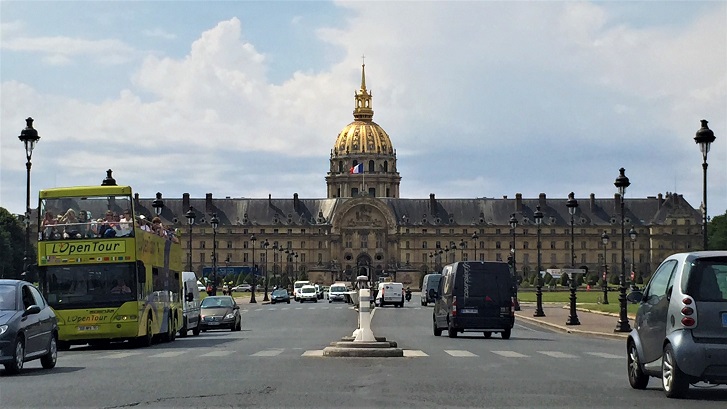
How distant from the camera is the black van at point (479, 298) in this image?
35250 mm

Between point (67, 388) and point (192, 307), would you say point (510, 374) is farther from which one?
point (192, 307)

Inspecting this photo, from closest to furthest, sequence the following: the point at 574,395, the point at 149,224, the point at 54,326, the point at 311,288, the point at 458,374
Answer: the point at 574,395 < the point at 458,374 < the point at 54,326 < the point at 149,224 < the point at 311,288

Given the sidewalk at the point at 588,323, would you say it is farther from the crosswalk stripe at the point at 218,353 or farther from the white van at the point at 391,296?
the white van at the point at 391,296

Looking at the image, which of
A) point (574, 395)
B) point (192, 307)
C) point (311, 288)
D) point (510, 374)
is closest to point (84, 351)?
point (192, 307)

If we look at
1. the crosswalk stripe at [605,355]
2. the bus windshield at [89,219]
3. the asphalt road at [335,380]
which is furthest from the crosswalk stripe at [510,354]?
the bus windshield at [89,219]

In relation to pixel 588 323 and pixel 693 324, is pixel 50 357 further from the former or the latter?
pixel 588 323

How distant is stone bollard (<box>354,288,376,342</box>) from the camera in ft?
80.6

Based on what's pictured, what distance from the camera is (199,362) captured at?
76.6 feet

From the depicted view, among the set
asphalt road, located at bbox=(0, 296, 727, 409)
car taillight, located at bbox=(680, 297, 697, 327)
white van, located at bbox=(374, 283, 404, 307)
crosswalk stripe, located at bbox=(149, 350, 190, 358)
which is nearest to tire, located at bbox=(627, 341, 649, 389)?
asphalt road, located at bbox=(0, 296, 727, 409)

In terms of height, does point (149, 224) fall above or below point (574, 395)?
above

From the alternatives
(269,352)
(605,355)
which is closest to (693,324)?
(605,355)

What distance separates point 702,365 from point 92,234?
18496 millimetres

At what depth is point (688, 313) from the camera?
15203 millimetres

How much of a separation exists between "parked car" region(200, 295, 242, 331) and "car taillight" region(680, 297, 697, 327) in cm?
3039
